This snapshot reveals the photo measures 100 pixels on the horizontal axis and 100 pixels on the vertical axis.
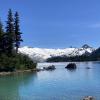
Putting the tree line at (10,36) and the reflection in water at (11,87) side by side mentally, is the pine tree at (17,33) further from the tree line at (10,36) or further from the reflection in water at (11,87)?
the reflection in water at (11,87)

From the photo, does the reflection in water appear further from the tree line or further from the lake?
the tree line

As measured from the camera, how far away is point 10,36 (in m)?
101

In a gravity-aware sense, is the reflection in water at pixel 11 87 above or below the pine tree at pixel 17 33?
below

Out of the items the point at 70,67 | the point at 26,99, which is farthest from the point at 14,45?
the point at 26,99

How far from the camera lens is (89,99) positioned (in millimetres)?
32438

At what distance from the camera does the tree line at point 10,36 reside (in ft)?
328

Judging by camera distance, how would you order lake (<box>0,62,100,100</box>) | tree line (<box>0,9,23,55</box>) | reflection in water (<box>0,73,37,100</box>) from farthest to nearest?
tree line (<box>0,9,23,55</box>), reflection in water (<box>0,73,37,100</box>), lake (<box>0,62,100,100</box>)

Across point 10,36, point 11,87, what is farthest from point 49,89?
point 10,36

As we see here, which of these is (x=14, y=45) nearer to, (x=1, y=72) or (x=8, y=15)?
(x=8, y=15)

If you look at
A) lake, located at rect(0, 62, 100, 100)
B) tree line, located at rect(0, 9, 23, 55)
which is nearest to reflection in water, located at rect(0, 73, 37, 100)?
lake, located at rect(0, 62, 100, 100)

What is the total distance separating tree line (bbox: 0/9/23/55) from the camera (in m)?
100

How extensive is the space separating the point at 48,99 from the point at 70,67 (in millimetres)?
89639

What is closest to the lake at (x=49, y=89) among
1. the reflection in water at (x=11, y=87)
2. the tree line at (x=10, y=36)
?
the reflection in water at (x=11, y=87)

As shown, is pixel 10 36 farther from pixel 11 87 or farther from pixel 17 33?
pixel 11 87
